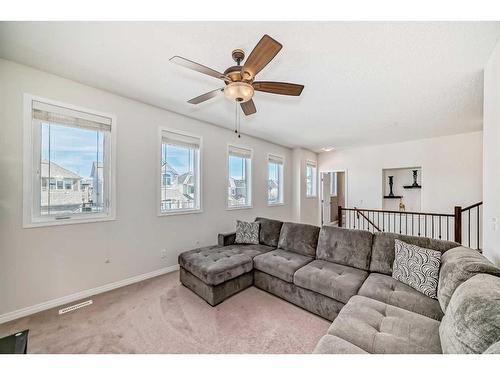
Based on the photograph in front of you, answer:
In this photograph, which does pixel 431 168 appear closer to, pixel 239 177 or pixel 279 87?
pixel 239 177

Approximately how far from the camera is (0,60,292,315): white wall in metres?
2.00

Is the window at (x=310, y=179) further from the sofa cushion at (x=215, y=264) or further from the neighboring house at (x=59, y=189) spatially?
the neighboring house at (x=59, y=189)

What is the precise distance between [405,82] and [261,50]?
79.5 inches

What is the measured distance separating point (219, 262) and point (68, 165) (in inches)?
84.1

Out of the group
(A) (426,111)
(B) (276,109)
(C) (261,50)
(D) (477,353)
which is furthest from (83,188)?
(A) (426,111)

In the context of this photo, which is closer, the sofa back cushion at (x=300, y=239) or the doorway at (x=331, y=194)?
the sofa back cushion at (x=300, y=239)

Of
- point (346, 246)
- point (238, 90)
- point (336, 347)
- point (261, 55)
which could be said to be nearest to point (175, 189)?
point (238, 90)

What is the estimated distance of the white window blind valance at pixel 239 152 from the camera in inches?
170

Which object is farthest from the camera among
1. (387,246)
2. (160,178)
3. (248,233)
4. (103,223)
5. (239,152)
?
(239,152)

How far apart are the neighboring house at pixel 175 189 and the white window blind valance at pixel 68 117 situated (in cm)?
95

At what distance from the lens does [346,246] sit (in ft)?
7.86

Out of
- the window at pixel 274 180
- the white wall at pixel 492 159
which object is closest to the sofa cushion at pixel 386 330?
the white wall at pixel 492 159

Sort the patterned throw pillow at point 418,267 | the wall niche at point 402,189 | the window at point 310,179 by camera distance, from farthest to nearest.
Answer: the window at point 310,179 < the wall niche at point 402,189 < the patterned throw pillow at point 418,267
